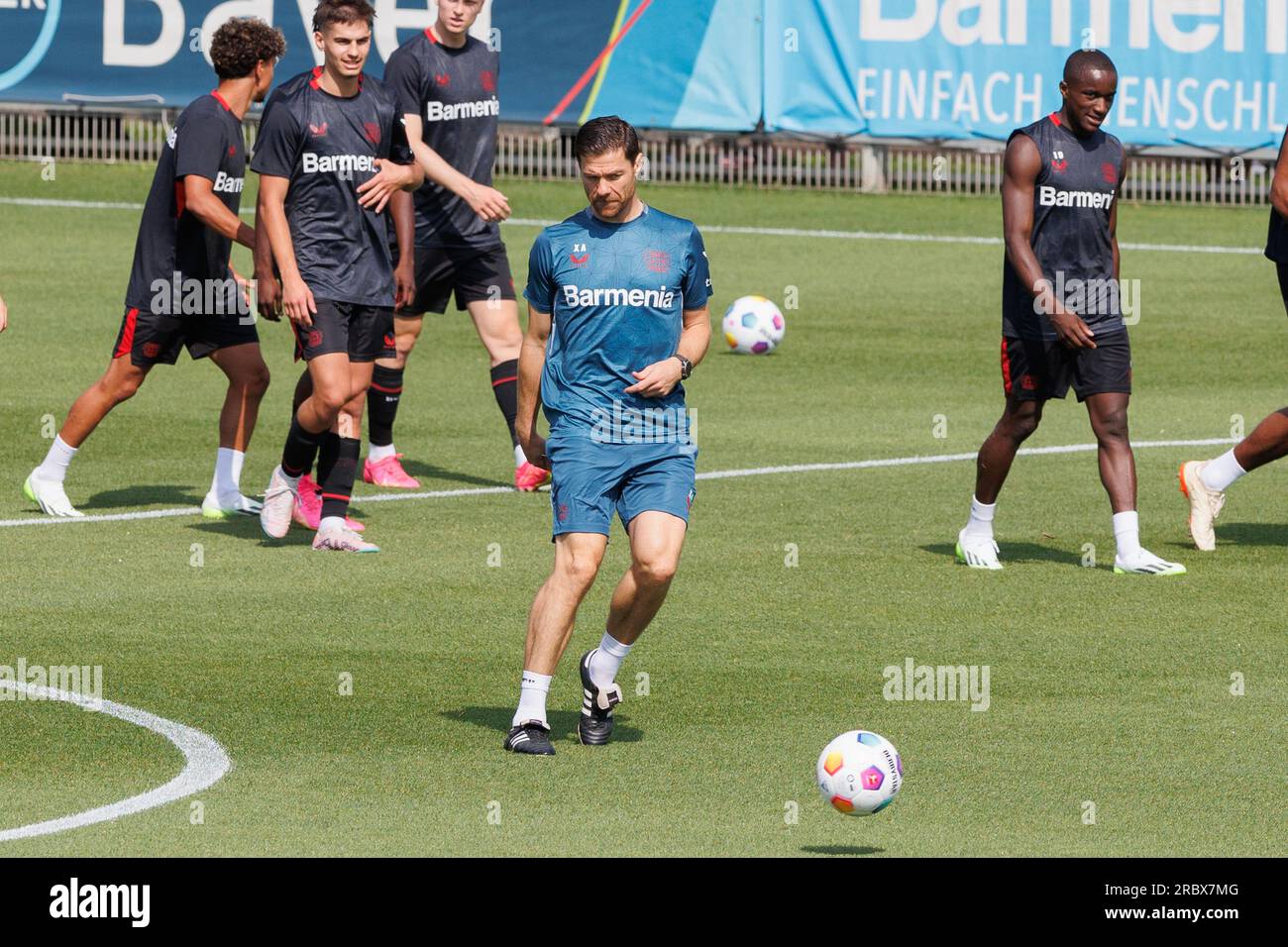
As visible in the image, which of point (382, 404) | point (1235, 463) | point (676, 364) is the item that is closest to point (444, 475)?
point (382, 404)

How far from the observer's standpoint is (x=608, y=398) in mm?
8250

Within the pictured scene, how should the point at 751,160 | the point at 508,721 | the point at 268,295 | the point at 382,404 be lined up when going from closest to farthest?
the point at 508,721, the point at 268,295, the point at 382,404, the point at 751,160

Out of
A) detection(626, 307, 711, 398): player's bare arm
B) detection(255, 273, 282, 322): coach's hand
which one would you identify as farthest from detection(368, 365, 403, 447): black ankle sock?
detection(626, 307, 711, 398): player's bare arm

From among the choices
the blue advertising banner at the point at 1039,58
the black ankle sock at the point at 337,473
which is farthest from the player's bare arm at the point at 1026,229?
the blue advertising banner at the point at 1039,58

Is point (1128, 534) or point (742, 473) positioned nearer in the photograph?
point (1128, 534)

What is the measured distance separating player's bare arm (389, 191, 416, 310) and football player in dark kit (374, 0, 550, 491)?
1431 millimetres

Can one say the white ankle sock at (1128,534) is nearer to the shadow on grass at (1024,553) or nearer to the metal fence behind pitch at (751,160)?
the shadow on grass at (1024,553)

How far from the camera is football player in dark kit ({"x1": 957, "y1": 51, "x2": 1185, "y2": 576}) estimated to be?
36.5 feet

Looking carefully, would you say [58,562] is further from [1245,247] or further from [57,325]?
[1245,247]

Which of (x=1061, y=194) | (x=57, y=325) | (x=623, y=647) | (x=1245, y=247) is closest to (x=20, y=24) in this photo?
(x=57, y=325)

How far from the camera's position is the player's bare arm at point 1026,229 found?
11.0 m

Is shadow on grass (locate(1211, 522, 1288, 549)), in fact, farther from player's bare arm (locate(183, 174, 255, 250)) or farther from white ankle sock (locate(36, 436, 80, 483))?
white ankle sock (locate(36, 436, 80, 483))

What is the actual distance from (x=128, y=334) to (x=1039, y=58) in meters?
17.2

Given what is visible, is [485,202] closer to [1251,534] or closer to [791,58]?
[1251,534]
